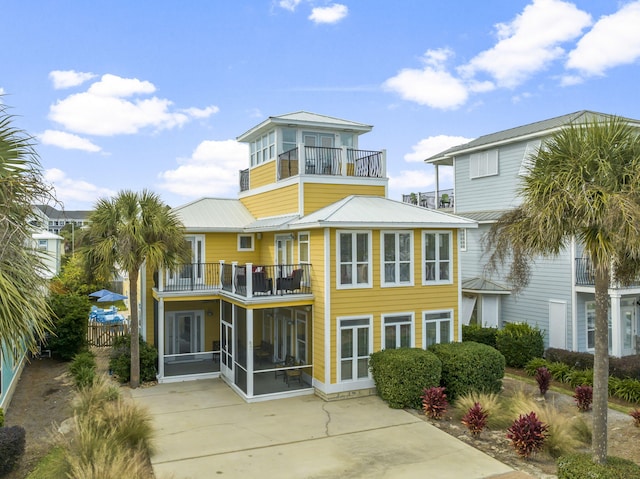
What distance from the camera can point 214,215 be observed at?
1919 centimetres

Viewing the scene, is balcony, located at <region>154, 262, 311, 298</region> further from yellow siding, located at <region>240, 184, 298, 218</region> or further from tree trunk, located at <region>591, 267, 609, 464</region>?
tree trunk, located at <region>591, 267, 609, 464</region>

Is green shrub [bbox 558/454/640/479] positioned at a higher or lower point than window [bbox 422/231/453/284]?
lower

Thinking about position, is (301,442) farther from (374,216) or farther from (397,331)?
(374,216)

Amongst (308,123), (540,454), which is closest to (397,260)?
(308,123)

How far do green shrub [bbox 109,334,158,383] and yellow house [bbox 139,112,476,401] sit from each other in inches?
14.1

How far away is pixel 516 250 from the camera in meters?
9.36

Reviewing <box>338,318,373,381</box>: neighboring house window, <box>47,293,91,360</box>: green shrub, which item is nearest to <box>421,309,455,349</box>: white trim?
<box>338,318,373,381</box>: neighboring house window

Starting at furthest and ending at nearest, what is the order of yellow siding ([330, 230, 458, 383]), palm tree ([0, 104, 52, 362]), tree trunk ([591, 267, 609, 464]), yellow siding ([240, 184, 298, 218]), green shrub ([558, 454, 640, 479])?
yellow siding ([240, 184, 298, 218]), yellow siding ([330, 230, 458, 383]), tree trunk ([591, 267, 609, 464]), green shrub ([558, 454, 640, 479]), palm tree ([0, 104, 52, 362])

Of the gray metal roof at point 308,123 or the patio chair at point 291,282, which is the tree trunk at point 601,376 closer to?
the patio chair at point 291,282

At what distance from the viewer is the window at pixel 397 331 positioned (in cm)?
1491

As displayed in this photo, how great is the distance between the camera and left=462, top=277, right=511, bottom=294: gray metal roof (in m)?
21.4

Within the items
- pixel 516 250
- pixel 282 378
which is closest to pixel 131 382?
pixel 282 378

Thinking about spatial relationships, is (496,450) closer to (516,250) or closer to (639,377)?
(516,250)

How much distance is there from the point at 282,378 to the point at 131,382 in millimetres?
4825
